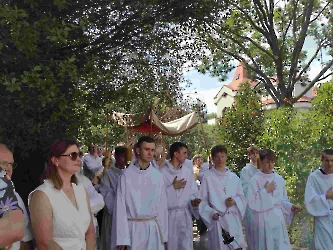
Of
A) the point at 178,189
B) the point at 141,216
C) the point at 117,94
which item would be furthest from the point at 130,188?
the point at 117,94

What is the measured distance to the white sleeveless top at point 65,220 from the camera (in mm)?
3688

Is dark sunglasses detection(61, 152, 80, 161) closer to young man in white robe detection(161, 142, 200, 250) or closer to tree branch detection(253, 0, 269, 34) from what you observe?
young man in white robe detection(161, 142, 200, 250)

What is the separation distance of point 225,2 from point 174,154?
8.54 feet

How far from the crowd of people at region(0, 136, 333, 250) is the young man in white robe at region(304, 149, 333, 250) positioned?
0.05ft

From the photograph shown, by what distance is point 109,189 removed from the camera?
7609mm

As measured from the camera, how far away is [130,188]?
19.7 feet

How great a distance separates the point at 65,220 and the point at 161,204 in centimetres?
252

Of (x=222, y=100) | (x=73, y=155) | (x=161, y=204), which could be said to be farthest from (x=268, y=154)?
(x=222, y=100)

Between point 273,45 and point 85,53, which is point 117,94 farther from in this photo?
point 273,45

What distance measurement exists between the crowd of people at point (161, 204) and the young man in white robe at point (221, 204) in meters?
0.01

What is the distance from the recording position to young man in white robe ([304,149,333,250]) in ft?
24.2

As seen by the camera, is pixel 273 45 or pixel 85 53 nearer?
pixel 85 53

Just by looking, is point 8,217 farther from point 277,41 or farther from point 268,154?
point 277,41

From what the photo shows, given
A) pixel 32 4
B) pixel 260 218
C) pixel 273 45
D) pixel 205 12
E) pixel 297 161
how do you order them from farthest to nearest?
pixel 273 45
pixel 297 161
pixel 260 218
pixel 205 12
pixel 32 4
